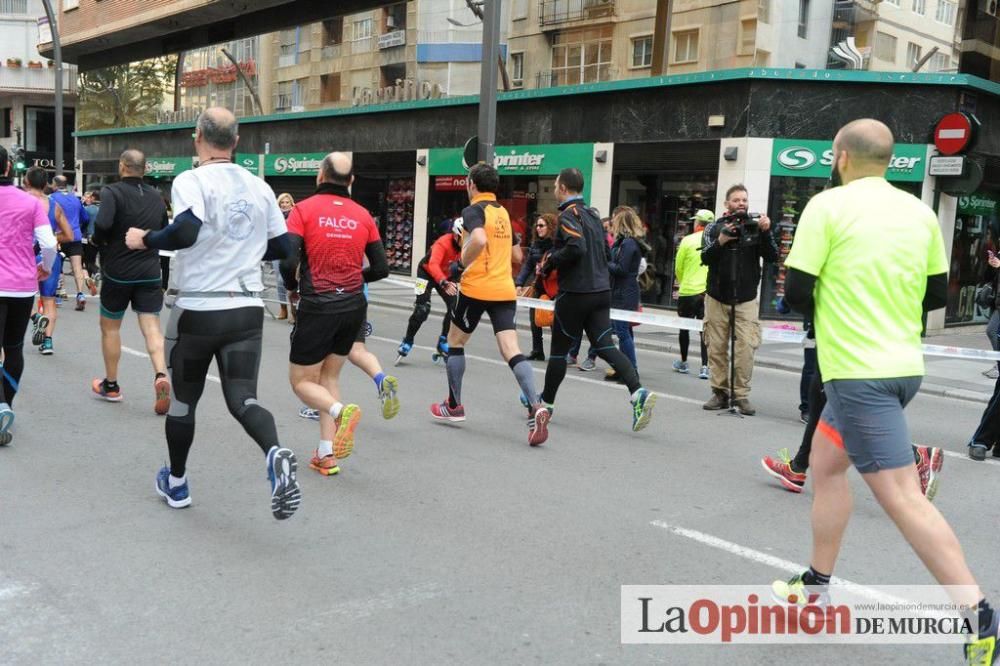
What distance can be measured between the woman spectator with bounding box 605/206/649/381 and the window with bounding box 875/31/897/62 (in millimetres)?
8441

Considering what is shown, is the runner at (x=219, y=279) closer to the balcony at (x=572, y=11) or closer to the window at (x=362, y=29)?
the balcony at (x=572, y=11)

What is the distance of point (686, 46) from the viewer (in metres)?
17.6

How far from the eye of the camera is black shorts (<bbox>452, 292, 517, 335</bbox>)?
6.86 metres

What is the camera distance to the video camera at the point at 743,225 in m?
7.77

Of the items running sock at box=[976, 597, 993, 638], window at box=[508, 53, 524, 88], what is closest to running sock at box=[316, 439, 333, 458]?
running sock at box=[976, 597, 993, 638]

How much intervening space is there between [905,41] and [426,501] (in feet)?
47.4

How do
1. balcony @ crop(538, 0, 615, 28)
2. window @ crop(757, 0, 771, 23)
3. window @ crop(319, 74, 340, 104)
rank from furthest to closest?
window @ crop(319, 74, 340, 104)
balcony @ crop(538, 0, 615, 28)
window @ crop(757, 0, 771, 23)

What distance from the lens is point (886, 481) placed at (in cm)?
329

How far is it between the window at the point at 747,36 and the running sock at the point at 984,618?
14.9m

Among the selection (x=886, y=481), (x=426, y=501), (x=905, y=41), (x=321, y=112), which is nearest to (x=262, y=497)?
(x=426, y=501)

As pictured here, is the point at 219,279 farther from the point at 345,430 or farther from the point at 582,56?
the point at 582,56

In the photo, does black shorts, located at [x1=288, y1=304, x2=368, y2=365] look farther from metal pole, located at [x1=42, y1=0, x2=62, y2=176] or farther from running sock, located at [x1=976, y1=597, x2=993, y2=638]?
metal pole, located at [x1=42, y1=0, x2=62, y2=176]

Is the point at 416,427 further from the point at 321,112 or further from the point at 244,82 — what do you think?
the point at 244,82

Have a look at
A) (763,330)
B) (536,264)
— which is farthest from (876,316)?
(536,264)
